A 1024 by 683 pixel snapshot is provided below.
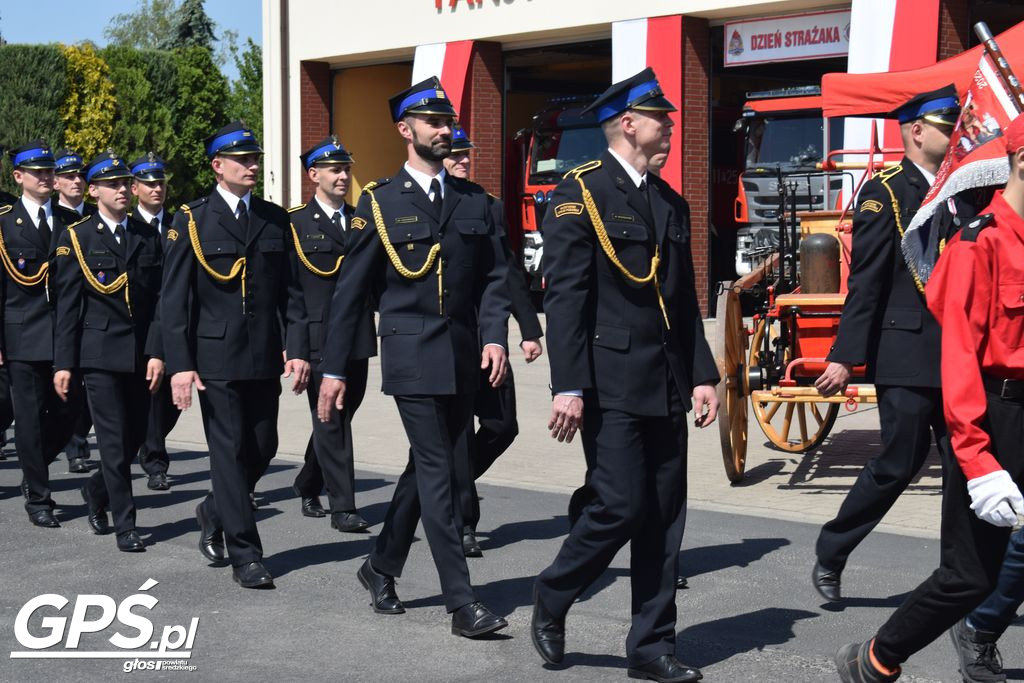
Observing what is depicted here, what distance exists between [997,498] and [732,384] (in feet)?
17.4

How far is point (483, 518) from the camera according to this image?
8453 millimetres

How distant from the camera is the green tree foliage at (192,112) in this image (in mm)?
38156

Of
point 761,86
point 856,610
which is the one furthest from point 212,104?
point 856,610

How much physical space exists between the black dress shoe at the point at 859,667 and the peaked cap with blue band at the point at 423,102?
2.56 meters

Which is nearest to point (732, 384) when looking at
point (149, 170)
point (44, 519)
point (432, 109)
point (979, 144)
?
point (149, 170)

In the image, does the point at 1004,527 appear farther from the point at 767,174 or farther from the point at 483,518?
the point at 767,174

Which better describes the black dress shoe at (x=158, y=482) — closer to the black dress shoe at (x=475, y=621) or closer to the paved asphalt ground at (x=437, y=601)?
the paved asphalt ground at (x=437, y=601)

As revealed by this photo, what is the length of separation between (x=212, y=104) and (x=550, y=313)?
34.7m

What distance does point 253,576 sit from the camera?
22.3 ft

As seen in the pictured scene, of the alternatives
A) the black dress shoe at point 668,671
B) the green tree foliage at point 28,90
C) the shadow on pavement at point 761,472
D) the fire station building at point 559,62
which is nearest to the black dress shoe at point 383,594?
the black dress shoe at point 668,671

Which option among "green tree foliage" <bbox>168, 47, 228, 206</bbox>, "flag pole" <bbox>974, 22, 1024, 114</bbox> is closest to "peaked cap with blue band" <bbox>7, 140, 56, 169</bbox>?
"flag pole" <bbox>974, 22, 1024, 114</bbox>

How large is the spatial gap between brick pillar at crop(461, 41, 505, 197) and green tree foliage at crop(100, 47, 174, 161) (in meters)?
13.0

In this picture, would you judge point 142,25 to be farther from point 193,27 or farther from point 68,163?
point 68,163

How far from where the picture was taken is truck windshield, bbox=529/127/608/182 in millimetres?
22891
